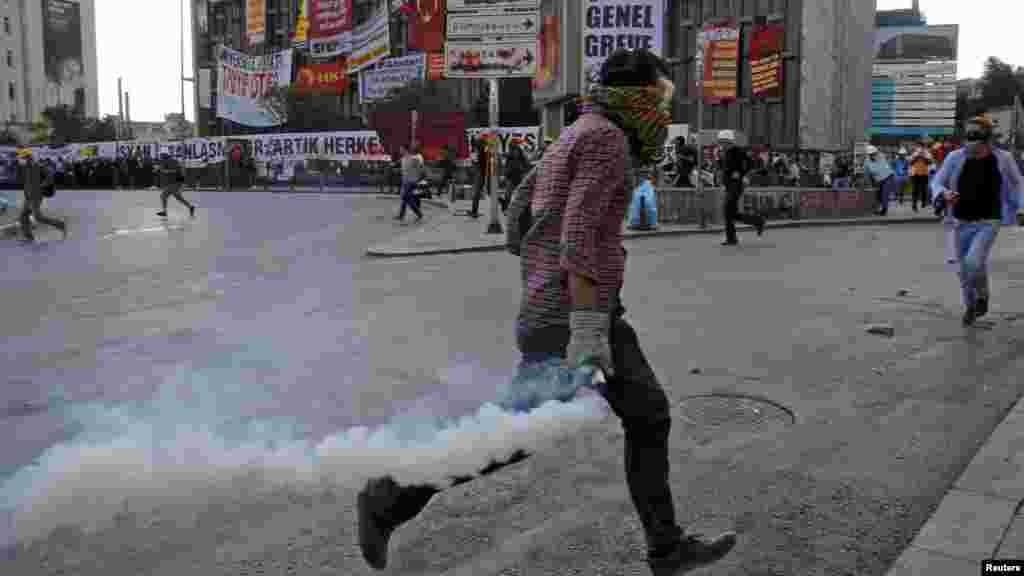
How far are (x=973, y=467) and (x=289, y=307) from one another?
21.3 ft

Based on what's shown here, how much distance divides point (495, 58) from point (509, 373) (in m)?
13.3

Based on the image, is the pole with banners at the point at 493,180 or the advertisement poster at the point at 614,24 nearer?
the pole with banners at the point at 493,180

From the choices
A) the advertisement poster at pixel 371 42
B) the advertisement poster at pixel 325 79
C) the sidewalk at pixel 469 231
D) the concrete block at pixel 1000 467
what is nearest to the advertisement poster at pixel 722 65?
the advertisement poster at pixel 371 42

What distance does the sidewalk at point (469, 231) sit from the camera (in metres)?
14.4

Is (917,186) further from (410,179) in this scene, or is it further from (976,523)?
(976,523)

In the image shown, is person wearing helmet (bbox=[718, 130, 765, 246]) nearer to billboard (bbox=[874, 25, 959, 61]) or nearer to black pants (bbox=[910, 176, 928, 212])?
black pants (bbox=[910, 176, 928, 212])

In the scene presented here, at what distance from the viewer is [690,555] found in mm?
3156

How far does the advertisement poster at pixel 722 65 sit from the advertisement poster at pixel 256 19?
36476 mm

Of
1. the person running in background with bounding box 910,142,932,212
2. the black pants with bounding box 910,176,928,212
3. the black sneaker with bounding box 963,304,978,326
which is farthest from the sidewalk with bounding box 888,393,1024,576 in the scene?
the person running in background with bounding box 910,142,932,212

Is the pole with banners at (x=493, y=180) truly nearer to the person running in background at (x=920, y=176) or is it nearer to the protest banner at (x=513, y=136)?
the person running in background at (x=920, y=176)

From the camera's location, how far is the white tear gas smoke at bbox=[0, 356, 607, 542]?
305 centimetres

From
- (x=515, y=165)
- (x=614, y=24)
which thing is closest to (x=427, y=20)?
(x=614, y=24)

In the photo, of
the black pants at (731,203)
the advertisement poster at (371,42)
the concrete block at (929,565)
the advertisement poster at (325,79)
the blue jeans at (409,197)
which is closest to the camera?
the concrete block at (929,565)

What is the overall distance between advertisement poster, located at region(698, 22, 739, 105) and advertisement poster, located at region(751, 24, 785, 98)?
974 mm
